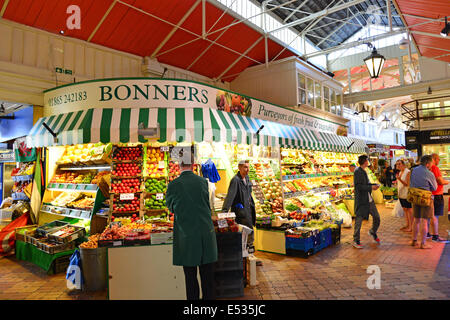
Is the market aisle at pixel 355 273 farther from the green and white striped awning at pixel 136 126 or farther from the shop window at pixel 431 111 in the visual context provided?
the shop window at pixel 431 111

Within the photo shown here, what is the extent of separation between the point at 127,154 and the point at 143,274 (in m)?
3.23

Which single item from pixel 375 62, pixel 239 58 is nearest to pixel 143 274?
pixel 375 62

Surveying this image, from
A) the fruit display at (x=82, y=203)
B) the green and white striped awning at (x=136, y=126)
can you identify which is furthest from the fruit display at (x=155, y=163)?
the fruit display at (x=82, y=203)

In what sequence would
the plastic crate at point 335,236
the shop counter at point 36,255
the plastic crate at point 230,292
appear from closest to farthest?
the plastic crate at point 230,292 < the shop counter at point 36,255 < the plastic crate at point 335,236

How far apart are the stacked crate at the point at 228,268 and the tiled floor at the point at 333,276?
24 centimetres

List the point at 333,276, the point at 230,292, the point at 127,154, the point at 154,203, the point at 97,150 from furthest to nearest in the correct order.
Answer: the point at 97,150 < the point at 127,154 < the point at 154,203 < the point at 333,276 < the point at 230,292

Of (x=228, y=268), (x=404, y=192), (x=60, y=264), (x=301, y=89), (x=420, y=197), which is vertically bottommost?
(x=60, y=264)

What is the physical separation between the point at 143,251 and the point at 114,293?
0.66 meters

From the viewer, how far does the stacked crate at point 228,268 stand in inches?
161

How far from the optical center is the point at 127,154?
21.1ft

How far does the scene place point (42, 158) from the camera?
7480 mm

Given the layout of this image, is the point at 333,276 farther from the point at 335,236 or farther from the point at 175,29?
the point at 175,29

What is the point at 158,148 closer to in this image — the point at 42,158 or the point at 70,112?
the point at 70,112
